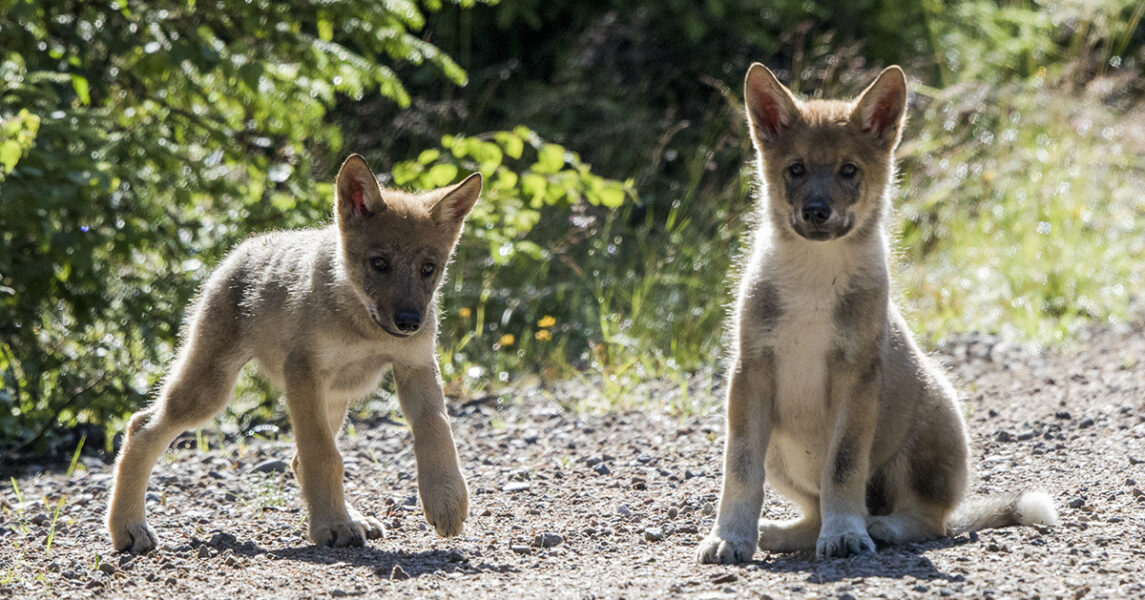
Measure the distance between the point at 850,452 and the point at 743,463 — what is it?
0.36 meters

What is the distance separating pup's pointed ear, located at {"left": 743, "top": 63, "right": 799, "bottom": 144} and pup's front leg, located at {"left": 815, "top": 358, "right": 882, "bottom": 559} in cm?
97

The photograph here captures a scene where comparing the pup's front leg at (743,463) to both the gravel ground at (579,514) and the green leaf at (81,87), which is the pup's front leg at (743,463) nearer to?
the gravel ground at (579,514)

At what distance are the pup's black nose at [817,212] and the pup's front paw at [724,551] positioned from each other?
1112mm

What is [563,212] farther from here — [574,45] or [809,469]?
[809,469]

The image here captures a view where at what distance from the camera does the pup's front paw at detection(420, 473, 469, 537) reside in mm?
4879

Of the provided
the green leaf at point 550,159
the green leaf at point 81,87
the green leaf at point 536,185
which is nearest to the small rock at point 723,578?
the green leaf at point 536,185

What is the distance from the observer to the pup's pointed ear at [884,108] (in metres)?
4.95

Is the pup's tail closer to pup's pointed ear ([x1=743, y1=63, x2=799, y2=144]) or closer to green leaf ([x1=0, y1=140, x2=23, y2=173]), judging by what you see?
pup's pointed ear ([x1=743, y1=63, x2=799, y2=144])

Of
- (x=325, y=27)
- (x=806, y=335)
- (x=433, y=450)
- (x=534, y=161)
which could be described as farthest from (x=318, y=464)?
(x=534, y=161)

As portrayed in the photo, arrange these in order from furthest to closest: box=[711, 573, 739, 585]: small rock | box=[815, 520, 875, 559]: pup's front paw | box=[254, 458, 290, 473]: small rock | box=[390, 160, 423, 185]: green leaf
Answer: box=[390, 160, 423, 185]: green leaf < box=[254, 458, 290, 473]: small rock < box=[815, 520, 875, 559]: pup's front paw < box=[711, 573, 739, 585]: small rock

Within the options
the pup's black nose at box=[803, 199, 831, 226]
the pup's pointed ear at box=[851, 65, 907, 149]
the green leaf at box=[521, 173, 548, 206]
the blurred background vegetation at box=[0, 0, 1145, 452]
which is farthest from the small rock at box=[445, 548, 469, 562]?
the green leaf at box=[521, 173, 548, 206]

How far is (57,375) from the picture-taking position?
7.38 m

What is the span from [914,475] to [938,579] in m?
0.84

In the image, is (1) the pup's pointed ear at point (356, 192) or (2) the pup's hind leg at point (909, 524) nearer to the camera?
(2) the pup's hind leg at point (909, 524)
